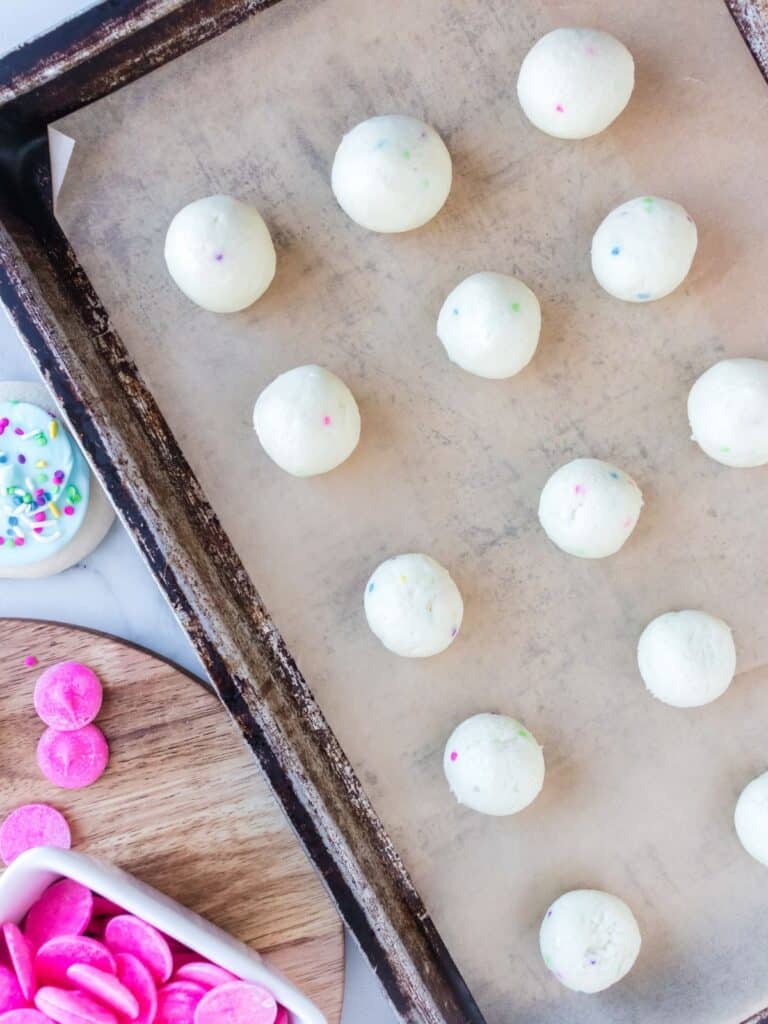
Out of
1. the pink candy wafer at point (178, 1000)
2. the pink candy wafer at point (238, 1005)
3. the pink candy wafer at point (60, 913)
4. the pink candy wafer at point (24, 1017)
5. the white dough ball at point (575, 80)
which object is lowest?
the pink candy wafer at point (238, 1005)

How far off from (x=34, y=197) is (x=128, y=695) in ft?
1.73

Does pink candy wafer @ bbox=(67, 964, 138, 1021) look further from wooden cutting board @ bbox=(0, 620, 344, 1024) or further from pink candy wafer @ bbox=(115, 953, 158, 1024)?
wooden cutting board @ bbox=(0, 620, 344, 1024)

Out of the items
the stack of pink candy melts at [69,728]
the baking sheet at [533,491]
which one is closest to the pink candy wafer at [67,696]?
the stack of pink candy melts at [69,728]

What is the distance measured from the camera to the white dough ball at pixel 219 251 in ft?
3.18

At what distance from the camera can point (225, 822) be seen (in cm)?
110

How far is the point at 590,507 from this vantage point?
99 centimetres

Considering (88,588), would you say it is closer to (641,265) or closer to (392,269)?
(392,269)

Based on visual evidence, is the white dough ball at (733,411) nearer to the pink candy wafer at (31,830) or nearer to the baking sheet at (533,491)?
the baking sheet at (533,491)

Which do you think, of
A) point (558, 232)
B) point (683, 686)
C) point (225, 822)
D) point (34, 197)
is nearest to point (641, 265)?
point (558, 232)

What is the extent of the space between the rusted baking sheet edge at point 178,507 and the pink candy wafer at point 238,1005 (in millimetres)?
105

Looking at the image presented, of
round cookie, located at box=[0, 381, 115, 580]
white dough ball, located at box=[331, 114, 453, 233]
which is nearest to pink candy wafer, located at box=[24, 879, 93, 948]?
round cookie, located at box=[0, 381, 115, 580]

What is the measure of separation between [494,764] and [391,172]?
57 centimetres

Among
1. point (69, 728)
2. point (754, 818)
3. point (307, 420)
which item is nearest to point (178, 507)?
point (307, 420)

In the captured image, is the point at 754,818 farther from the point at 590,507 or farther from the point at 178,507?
the point at 178,507
